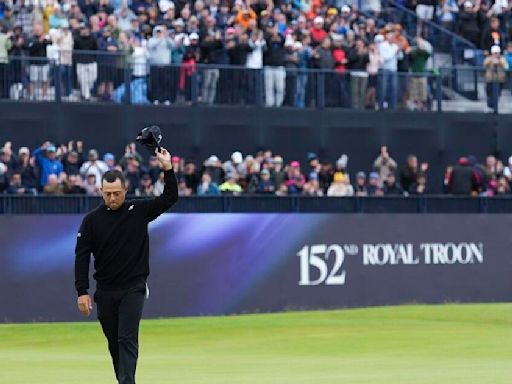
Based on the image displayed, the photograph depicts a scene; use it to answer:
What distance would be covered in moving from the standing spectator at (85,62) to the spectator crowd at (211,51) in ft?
0.06

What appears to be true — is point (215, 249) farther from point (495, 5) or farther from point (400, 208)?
point (495, 5)

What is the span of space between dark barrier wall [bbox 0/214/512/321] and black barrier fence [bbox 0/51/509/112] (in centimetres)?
306

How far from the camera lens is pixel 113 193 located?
12.4m

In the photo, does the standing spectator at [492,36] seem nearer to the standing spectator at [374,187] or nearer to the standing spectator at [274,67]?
the standing spectator at [374,187]

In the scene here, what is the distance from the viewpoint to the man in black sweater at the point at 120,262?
12453mm

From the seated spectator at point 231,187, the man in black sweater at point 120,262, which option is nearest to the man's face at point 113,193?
the man in black sweater at point 120,262

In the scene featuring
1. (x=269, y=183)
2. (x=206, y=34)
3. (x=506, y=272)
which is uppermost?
(x=206, y=34)

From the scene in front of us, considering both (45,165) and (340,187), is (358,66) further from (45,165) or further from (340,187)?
(45,165)

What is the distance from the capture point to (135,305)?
12500 millimetres

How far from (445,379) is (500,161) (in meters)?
18.2

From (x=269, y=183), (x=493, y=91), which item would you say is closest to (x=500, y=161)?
(x=493, y=91)

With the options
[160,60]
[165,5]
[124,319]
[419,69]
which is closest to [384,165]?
[419,69]

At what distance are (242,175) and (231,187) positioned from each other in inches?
30.1

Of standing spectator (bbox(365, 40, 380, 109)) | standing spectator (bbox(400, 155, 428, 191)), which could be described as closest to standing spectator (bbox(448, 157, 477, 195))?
standing spectator (bbox(400, 155, 428, 191))
